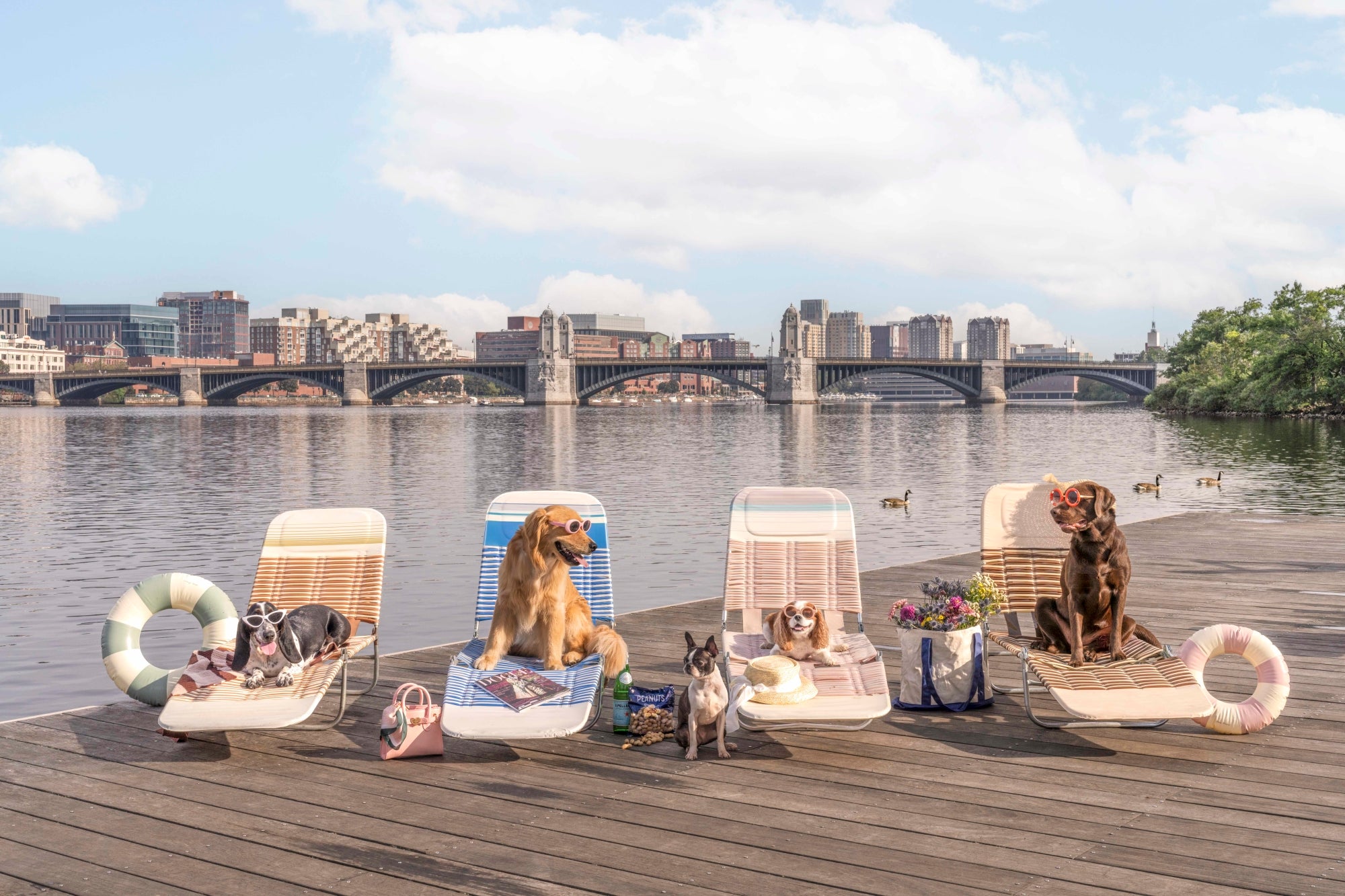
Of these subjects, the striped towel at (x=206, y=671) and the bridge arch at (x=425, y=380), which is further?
the bridge arch at (x=425, y=380)

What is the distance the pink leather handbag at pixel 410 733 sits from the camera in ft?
19.8

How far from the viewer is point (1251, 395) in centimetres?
7812

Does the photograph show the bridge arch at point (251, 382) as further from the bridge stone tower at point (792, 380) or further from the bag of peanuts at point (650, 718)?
the bag of peanuts at point (650, 718)

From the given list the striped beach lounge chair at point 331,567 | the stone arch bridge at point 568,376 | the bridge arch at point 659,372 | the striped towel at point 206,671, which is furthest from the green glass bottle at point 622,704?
the stone arch bridge at point 568,376

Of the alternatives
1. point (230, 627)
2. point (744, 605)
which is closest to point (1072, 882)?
point (744, 605)

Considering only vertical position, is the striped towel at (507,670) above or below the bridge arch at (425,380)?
below

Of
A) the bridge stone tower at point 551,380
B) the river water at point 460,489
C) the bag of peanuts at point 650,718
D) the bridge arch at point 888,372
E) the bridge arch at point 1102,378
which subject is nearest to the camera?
the bag of peanuts at point 650,718

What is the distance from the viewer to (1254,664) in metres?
6.54

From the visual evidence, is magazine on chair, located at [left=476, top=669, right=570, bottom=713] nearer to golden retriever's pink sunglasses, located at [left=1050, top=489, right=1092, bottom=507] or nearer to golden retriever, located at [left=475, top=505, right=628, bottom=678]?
golden retriever, located at [left=475, top=505, right=628, bottom=678]

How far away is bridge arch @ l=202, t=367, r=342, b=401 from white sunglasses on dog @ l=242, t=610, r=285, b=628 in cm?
12622

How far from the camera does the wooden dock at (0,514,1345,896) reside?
14.9 feet

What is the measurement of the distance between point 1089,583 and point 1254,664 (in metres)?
0.99

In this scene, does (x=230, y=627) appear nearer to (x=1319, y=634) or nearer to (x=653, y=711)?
(x=653, y=711)

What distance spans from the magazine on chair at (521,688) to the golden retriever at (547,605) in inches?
8.1
